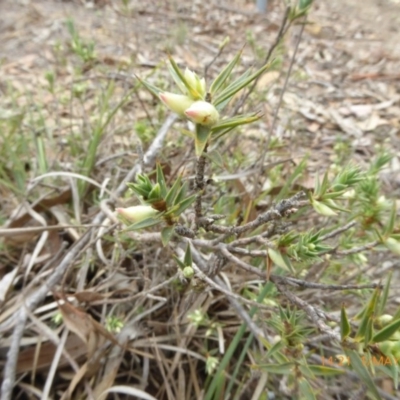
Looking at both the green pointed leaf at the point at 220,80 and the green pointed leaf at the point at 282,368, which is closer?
the green pointed leaf at the point at 220,80

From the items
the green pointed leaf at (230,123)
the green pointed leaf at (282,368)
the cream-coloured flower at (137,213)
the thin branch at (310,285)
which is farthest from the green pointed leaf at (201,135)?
the green pointed leaf at (282,368)

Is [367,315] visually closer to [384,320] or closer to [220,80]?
[384,320]

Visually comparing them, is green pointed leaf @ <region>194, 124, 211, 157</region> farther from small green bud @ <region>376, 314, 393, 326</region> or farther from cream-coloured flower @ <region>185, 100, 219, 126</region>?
small green bud @ <region>376, 314, 393, 326</region>

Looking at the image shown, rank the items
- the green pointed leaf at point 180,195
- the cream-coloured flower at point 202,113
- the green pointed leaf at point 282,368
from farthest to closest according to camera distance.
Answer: the green pointed leaf at point 282,368 < the green pointed leaf at point 180,195 < the cream-coloured flower at point 202,113

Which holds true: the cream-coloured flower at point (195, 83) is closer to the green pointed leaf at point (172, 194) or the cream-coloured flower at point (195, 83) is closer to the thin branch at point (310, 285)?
the green pointed leaf at point (172, 194)

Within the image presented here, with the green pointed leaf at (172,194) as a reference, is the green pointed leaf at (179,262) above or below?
below

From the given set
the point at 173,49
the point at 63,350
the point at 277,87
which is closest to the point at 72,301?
the point at 63,350

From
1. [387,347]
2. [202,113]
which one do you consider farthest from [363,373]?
[202,113]
